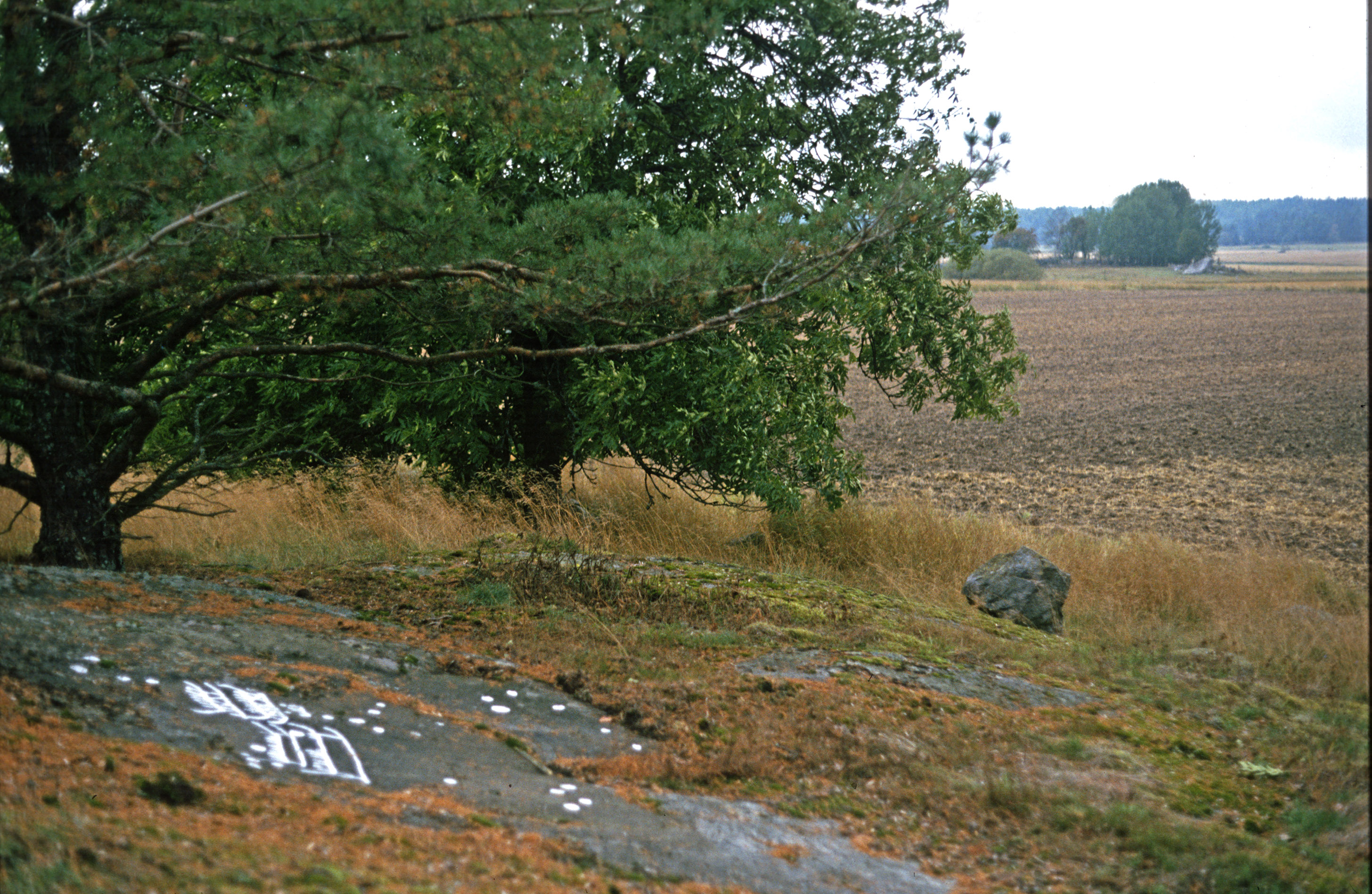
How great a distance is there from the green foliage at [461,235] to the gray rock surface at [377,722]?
1.49 m

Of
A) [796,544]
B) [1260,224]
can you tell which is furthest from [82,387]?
[1260,224]

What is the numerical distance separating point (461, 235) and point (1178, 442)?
52.2 ft

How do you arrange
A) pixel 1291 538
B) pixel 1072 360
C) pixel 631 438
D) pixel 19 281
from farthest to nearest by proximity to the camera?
pixel 1072 360 < pixel 1291 538 < pixel 631 438 < pixel 19 281

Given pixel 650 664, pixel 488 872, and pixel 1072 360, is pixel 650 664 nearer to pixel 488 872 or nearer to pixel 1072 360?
pixel 488 872

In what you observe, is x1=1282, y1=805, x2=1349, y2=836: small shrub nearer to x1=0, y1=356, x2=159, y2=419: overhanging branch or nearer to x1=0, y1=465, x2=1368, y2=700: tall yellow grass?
x1=0, y1=465, x2=1368, y2=700: tall yellow grass

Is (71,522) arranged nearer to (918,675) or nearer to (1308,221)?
(918,675)

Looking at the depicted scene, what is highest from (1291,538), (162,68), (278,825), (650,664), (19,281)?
(162,68)

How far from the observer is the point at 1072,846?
3.51m

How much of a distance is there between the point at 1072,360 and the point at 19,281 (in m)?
29.0

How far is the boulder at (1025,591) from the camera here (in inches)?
293

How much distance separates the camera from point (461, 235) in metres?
5.86

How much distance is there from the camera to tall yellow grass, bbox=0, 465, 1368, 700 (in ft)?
25.5

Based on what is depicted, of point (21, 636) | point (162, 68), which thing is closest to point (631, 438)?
point (162, 68)

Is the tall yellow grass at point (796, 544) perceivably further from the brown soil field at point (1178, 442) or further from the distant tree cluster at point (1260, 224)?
the distant tree cluster at point (1260, 224)
